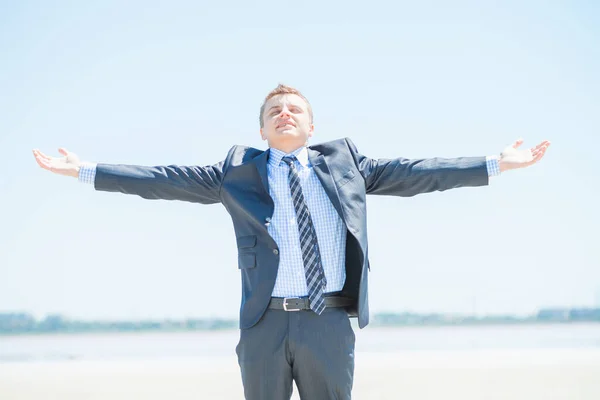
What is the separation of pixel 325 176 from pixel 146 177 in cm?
87

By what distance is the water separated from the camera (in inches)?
448

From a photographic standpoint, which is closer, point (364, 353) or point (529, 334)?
point (364, 353)

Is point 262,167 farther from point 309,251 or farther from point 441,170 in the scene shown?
point 441,170

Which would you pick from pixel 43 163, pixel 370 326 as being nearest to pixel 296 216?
pixel 43 163

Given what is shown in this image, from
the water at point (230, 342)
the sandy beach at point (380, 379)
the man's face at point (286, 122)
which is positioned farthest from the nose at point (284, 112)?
the water at point (230, 342)

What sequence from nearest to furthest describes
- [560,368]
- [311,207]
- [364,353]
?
[311,207] < [560,368] < [364,353]

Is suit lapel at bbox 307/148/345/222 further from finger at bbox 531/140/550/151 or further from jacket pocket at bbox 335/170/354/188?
finger at bbox 531/140/550/151

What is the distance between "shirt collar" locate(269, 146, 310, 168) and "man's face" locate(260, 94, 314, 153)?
0.10 ft

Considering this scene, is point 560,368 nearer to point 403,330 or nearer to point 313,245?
point 313,245

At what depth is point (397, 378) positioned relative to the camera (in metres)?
7.04

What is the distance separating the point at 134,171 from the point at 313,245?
0.96m

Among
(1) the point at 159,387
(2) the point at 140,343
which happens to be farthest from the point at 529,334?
(1) the point at 159,387

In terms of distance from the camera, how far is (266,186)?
127 inches

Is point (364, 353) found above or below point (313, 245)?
below
